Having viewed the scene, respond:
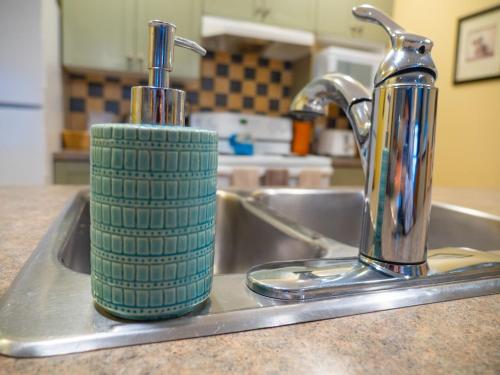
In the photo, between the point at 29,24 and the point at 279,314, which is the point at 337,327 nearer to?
the point at 279,314

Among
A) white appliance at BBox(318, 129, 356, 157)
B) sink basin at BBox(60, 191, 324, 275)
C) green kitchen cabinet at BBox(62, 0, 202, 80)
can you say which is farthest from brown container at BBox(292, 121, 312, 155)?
sink basin at BBox(60, 191, 324, 275)

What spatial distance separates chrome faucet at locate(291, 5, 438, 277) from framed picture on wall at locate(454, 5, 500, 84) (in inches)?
89.0

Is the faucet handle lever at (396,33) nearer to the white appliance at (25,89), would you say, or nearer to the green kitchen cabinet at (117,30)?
the white appliance at (25,89)

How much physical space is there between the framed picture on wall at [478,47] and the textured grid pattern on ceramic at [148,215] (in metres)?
2.47

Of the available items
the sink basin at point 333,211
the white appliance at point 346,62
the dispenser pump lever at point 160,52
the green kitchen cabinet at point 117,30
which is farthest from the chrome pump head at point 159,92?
the white appliance at point 346,62

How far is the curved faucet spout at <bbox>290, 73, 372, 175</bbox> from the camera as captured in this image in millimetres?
435

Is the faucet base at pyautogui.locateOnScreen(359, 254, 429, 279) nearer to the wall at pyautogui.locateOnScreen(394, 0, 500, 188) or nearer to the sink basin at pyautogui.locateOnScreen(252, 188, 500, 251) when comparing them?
the sink basin at pyautogui.locateOnScreen(252, 188, 500, 251)

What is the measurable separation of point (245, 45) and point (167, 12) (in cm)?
55

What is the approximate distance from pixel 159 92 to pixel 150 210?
0.09 metres

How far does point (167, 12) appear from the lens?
218 centimetres

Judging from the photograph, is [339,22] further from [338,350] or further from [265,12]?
[338,350]

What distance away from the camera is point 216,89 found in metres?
2.71

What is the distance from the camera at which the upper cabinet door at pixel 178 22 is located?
214 cm

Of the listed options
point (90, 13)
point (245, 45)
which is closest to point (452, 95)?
point (245, 45)
